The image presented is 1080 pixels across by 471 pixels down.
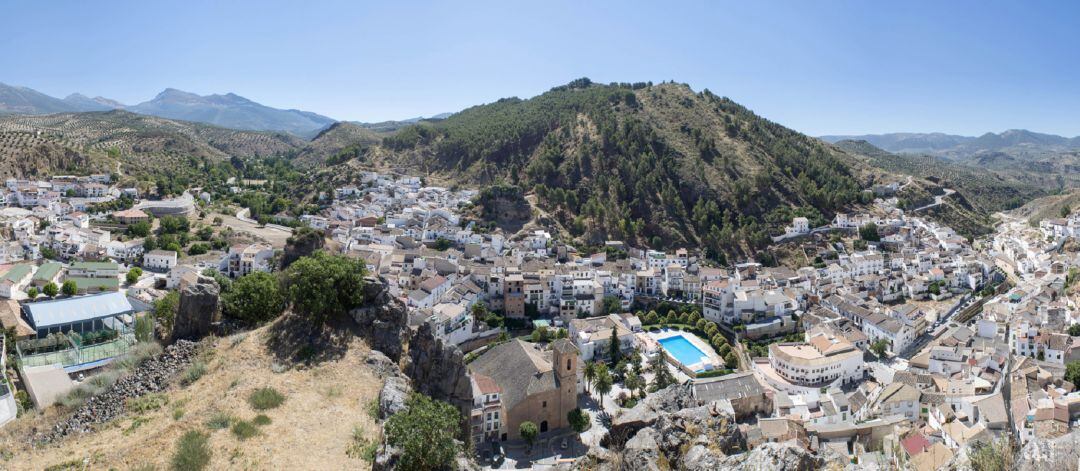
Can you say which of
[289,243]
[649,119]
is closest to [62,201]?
Result: [289,243]

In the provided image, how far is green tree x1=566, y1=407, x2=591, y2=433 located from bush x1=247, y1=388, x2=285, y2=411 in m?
16.2

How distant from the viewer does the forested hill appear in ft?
204

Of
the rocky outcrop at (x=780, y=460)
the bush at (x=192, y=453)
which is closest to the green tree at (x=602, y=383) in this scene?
the rocky outcrop at (x=780, y=460)

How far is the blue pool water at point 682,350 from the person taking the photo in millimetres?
36281

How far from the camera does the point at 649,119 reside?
83.2 m

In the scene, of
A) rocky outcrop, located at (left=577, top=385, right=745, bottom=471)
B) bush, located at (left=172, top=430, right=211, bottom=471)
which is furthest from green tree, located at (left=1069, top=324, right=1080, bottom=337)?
bush, located at (left=172, top=430, right=211, bottom=471)

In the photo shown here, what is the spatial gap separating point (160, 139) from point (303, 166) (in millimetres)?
22380

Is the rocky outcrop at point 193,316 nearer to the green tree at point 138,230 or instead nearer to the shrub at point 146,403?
the shrub at point 146,403

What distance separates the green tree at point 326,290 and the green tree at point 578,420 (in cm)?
1385

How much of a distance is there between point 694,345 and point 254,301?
2854 centimetres

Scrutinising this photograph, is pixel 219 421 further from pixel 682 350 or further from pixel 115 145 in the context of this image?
pixel 115 145

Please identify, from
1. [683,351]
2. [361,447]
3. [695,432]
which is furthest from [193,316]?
[683,351]

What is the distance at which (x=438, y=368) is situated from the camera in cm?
1645

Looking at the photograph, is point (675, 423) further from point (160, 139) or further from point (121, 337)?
point (160, 139)
